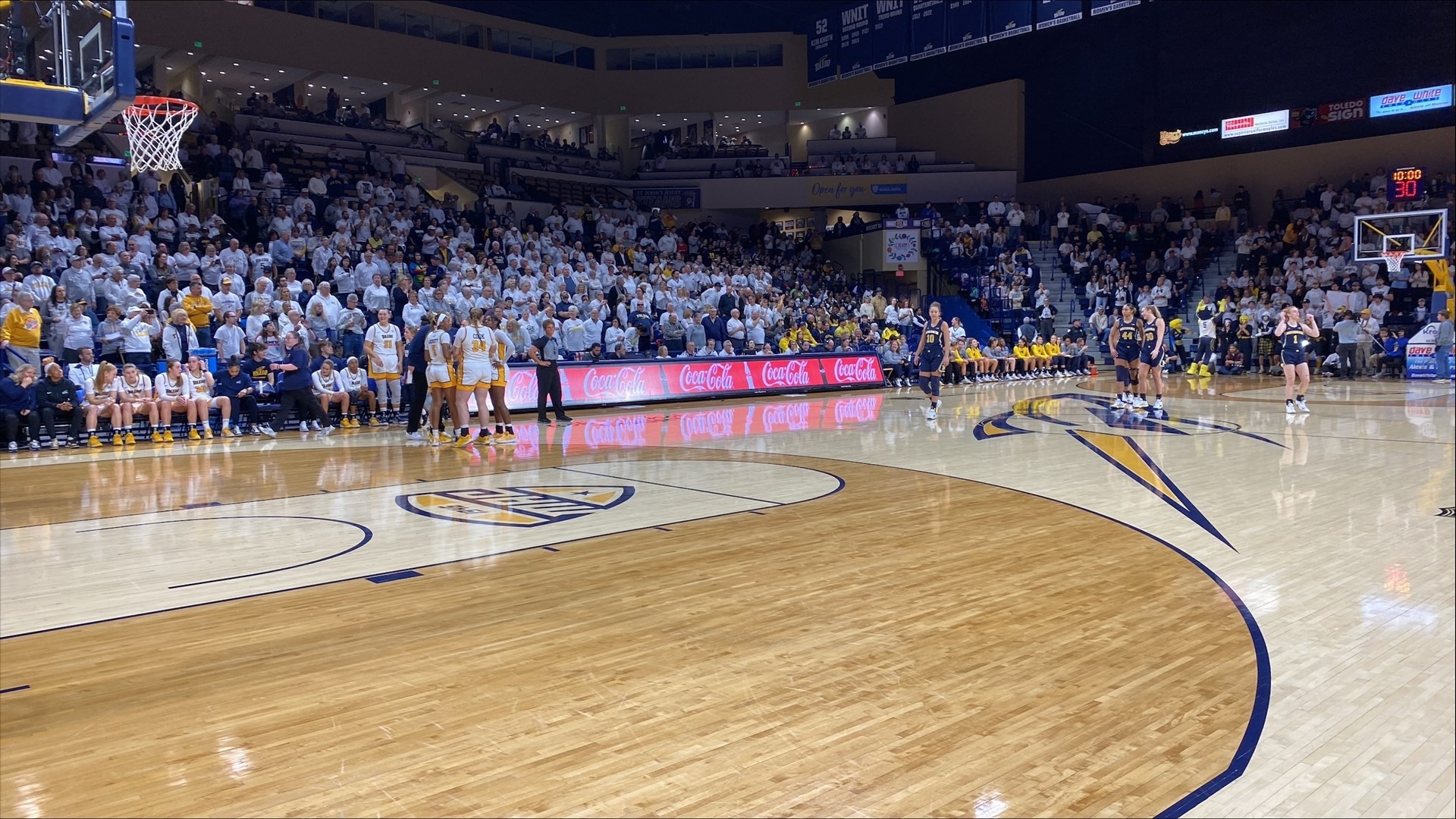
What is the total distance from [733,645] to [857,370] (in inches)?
787

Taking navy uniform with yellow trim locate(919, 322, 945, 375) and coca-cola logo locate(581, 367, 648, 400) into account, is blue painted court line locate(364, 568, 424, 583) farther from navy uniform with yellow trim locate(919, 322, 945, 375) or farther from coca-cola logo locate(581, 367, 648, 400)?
coca-cola logo locate(581, 367, 648, 400)

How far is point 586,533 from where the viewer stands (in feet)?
25.6

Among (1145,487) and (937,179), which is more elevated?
(937,179)

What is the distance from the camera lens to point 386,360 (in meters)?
16.6

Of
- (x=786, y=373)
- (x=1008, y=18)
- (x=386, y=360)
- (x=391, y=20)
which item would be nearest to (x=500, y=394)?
(x=386, y=360)

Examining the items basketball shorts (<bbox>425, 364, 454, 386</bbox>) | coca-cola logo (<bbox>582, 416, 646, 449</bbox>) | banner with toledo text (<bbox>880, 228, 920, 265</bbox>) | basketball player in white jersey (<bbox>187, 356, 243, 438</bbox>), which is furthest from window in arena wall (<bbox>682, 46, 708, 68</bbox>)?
basketball shorts (<bbox>425, 364, 454, 386</bbox>)

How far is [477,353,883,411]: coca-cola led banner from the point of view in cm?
1928

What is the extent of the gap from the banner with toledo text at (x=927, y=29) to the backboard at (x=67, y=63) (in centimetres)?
2102

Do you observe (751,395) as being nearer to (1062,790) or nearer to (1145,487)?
(1145,487)

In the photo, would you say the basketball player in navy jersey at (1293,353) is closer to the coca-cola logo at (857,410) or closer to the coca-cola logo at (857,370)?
the coca-cola logo at (857,410)

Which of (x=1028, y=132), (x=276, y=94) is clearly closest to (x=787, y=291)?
(x=1028, y=132)

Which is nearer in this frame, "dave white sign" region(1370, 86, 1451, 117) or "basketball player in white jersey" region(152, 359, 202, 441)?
"basketball player in white jersey" region(152, 359, 202, 441)

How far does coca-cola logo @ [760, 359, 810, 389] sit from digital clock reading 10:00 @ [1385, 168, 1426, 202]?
1565 cm

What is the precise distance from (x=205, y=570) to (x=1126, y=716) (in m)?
5.60
